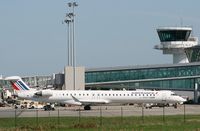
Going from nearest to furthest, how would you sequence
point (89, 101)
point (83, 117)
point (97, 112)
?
point (83, 117), point (97, 112), point (89, 101)

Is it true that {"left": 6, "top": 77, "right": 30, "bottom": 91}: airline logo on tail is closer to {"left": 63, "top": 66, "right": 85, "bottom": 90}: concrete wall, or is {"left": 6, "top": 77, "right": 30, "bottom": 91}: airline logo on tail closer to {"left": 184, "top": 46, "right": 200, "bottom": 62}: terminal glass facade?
{"left": 63, "top": 66, "right": 85, "bottom": 90}: concrete wall

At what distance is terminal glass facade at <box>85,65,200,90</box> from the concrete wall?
775cm

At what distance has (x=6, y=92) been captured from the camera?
150 meters

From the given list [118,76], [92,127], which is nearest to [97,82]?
[118,76]

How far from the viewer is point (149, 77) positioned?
5128 inches

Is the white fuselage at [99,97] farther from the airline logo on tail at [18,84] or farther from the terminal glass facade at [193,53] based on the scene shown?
the terminal glass facade at [193,53]

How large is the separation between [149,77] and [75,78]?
69.1 feet

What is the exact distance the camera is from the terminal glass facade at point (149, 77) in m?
128

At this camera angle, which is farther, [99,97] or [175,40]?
[175,40]

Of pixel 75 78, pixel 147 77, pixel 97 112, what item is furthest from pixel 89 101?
pixel 147 77

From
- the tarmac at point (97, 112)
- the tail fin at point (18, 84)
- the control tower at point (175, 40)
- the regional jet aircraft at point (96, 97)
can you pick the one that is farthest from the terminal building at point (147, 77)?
the tarmac at point (97, 112)

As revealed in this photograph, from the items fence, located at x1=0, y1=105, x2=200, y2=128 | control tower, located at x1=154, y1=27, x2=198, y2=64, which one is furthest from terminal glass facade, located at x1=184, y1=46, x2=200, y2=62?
fence, located at x1=0, y1=105, x2=200, y2=128

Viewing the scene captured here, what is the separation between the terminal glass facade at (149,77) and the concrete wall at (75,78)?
7.75 meters

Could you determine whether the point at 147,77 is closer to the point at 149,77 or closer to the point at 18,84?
the point at 149,77
